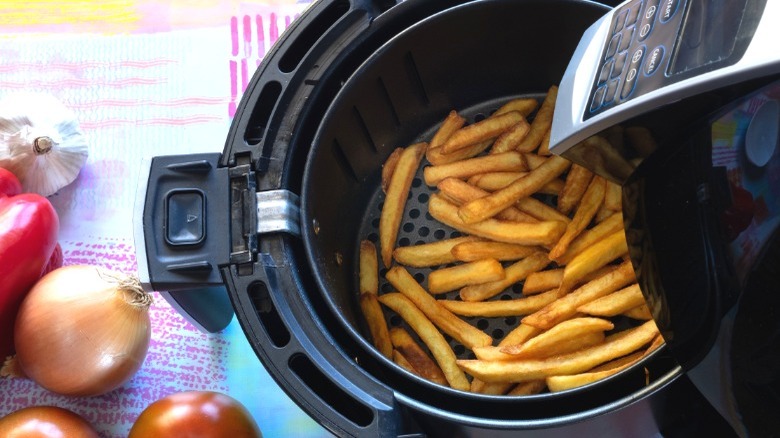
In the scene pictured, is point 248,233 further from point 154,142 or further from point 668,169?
point 154,142

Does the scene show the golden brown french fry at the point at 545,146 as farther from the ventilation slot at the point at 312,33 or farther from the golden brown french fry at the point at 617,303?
the ventilation slot at the point at 312,33

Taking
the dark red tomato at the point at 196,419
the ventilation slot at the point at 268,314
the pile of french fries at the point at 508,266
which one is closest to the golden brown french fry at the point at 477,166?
the pile of french fries at the point at 508,266

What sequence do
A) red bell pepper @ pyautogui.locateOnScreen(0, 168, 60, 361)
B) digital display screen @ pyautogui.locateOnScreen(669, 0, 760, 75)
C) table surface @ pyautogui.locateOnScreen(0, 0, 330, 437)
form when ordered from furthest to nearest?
1. table surface @ pyautogui.locateOnScreen(0, 0, 330, 437)
2. red bell pepper @ pyautogui.locateOnScreen(0, 168, 60, 361)
3. digital display screen @ pyautogui.locateOnScreen(669, 0, 760, 75)

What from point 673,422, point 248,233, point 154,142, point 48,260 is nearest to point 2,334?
point 48,260

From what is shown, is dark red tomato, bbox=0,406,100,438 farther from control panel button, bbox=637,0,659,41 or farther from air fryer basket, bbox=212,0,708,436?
control panel button, bbox=637,0,659,41

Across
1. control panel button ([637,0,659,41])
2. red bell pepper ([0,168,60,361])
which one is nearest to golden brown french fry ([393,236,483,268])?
control panel button ([637,0,659,41])

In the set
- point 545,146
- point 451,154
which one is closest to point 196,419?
point 451,154
